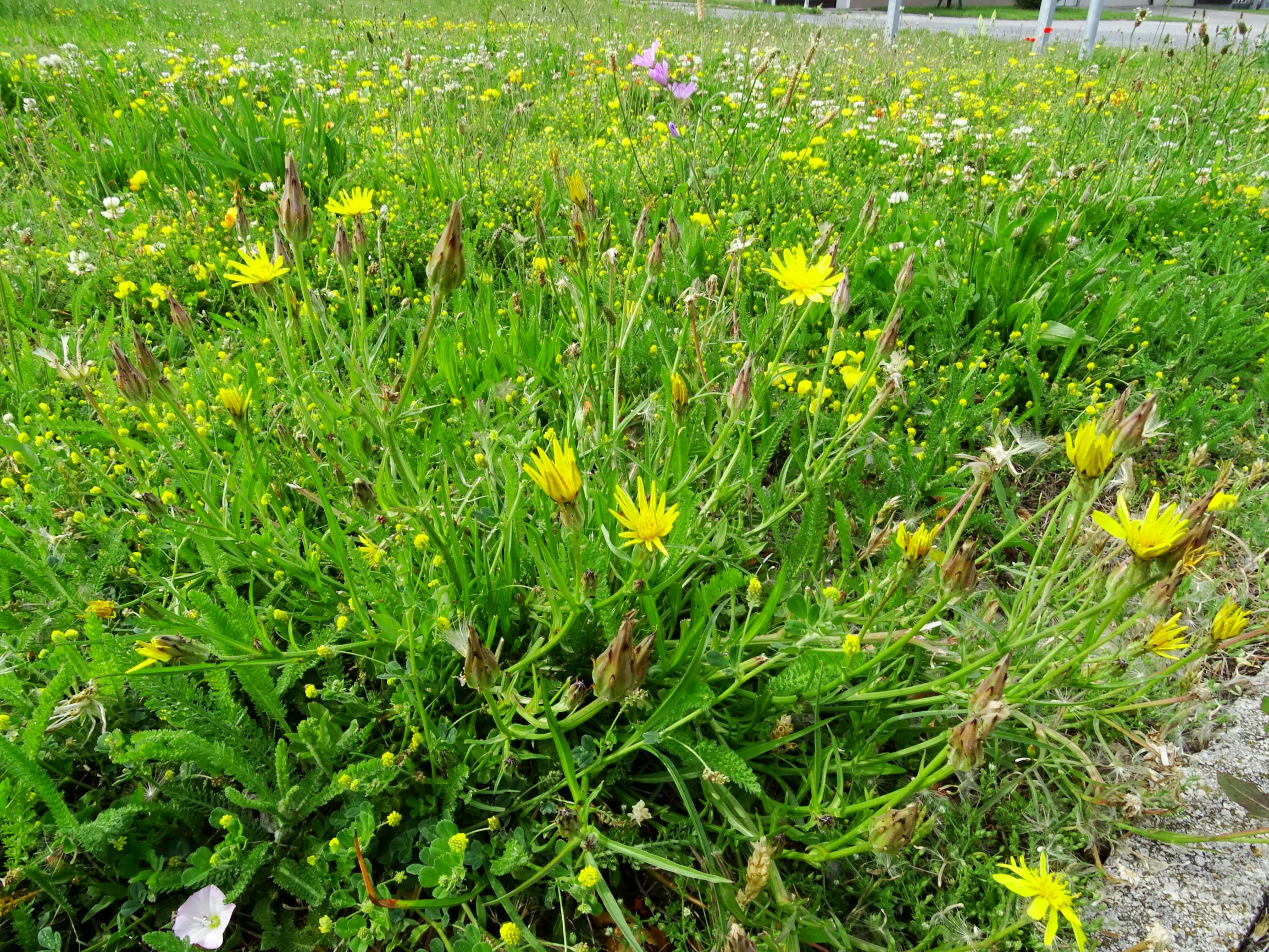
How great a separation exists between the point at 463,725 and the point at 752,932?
0.62 meters

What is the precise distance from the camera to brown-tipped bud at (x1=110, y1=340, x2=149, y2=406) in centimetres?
124

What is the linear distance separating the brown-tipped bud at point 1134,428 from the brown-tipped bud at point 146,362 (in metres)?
1.60

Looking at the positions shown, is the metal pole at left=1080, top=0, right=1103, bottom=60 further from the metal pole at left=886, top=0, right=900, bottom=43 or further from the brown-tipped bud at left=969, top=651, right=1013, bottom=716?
the brown-tipped bud at left=969, top=651, right=1013, bottom=716

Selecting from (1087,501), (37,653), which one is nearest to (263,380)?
(37,653)

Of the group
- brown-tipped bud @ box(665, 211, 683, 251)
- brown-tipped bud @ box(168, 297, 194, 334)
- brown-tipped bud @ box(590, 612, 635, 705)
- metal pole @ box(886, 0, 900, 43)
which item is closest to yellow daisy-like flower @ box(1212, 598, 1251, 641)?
brown-tipped bud @ box(590, 612, 635, 705)

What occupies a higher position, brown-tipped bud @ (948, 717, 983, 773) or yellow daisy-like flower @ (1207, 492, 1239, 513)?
yellow daisy-like flower @ (1207, 492, 1239, 513)

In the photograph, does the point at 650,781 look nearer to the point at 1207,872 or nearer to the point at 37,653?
the point at 1207,872

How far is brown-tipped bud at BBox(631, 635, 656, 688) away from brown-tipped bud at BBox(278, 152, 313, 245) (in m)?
0.95

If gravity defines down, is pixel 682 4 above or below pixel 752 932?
above

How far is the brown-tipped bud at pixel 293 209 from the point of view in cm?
128

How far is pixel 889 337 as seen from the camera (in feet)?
4.68

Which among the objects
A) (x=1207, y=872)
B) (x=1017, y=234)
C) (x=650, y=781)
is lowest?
(x=1207, y=872)

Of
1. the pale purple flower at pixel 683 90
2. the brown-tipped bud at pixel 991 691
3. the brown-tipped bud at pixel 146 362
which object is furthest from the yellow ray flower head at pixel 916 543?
the pale purple flower at pixel 683 90

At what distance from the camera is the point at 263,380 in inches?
82.3
